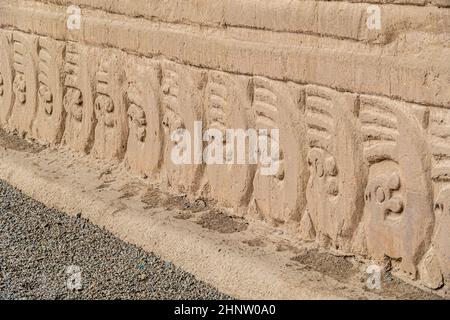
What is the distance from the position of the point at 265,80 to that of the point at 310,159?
1.57ft

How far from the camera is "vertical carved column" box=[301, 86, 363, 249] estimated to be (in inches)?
176

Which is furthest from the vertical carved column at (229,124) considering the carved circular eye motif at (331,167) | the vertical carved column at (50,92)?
the vertical carved column at (50,92)

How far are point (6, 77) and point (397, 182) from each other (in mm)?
3980

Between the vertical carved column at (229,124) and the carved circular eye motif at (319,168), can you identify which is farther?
the vertical carved column at (229,124)

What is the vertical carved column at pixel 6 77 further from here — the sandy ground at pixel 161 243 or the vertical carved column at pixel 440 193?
the vertical carved column at pixel 440 193

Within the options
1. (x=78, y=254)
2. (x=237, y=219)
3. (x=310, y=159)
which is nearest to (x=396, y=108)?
(x=310, y=159)

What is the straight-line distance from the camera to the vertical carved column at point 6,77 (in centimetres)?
729

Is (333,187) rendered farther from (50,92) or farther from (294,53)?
(50,92)

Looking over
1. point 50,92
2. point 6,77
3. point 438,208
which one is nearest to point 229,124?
point 438,208

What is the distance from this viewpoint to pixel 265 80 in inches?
193

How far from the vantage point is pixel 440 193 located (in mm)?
4070

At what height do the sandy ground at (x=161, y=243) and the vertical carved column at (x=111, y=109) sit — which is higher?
the vertical carved column at (x=111, y=109)

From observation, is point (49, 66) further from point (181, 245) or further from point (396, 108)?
point (396, 108)

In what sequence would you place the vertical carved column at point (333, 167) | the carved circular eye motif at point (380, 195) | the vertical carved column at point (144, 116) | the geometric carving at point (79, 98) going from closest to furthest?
the carved circular eye motif at point (380, 195) < the vertical carved column at point (333, 167) < the vertical carved column at point (144, 116) < the geometric carving at point (79, 98)
